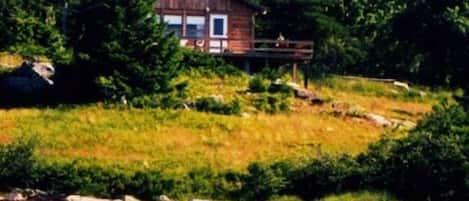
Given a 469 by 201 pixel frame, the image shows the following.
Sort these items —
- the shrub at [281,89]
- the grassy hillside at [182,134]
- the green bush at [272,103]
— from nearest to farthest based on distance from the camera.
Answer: the grassy hillside at [182,134] → the green bush at [272,103] → the shrub at [281,89]

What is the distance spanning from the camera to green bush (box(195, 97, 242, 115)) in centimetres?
4872

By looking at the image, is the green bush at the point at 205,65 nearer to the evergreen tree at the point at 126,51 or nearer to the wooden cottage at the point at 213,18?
the wooden cottage at the point at 213,18

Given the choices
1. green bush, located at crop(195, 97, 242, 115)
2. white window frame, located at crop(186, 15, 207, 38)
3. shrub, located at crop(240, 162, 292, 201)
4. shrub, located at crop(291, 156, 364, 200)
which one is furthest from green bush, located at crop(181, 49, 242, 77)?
shrub, located at crop(240, 162, 292, 201)

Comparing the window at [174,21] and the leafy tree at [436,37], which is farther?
the leafy tree at [436,37]

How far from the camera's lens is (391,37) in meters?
68.3

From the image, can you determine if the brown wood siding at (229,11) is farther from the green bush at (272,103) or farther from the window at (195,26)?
the green bush at (272,103)

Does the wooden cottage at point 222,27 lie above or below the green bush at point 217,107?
above

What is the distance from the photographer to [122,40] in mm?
50375

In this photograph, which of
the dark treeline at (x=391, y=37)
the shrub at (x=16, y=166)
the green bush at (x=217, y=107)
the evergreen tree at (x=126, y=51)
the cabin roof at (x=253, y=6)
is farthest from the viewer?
the dark treeline at (x=391, y=37)

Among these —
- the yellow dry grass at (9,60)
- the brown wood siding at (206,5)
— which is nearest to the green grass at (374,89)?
the brown wood siding at (206,5)

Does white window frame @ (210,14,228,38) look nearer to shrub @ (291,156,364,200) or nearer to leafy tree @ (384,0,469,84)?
leafy tree @ (384,0,469,84)

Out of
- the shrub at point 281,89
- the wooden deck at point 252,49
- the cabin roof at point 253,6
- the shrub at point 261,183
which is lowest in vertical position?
the shrub at point 261,183

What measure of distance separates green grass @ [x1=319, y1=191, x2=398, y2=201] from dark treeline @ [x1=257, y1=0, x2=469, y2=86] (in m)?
24.4

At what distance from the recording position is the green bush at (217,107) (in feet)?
160
